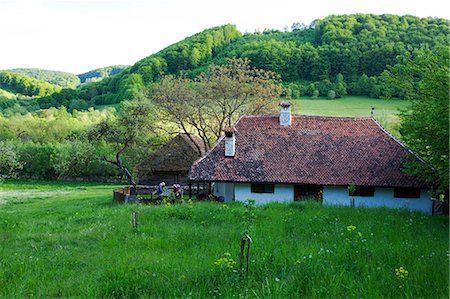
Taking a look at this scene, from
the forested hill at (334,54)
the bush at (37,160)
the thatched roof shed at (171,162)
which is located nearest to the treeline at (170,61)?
the forested hill at (334,54)

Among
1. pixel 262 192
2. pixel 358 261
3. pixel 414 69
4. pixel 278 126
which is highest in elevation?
pixel 414 69

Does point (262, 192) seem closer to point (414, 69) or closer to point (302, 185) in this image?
point (302, 185)

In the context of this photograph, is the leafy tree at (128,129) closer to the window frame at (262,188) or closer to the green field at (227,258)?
the window frame at (262,188)

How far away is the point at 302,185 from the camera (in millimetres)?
24391

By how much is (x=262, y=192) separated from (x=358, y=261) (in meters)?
16.4

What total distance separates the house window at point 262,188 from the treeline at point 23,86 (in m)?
151

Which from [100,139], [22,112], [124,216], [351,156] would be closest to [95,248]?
[124,216]

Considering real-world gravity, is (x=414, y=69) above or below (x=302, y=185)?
above

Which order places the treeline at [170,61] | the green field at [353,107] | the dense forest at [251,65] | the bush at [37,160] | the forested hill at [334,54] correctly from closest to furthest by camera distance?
1. the dense forest at [251,65]
2. the green field at [353,107]
3. the bush at [37,160]
4. the forested hill at [334,54]
5. the treeline at [170,61]

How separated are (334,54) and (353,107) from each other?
19096mm

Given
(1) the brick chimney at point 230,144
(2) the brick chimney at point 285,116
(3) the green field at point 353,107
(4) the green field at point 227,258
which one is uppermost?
(3) the green field at point 353,107

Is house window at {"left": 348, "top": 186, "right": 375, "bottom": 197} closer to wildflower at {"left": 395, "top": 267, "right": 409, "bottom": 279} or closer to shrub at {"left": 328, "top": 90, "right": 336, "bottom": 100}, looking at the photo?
wildflower at {"left": 395, "top": 267, "right": 409, "bottom": 279}

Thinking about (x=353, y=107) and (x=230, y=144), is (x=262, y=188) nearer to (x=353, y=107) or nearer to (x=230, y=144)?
(x=230, y=144)

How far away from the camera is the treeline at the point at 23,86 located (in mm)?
Result: 159400
